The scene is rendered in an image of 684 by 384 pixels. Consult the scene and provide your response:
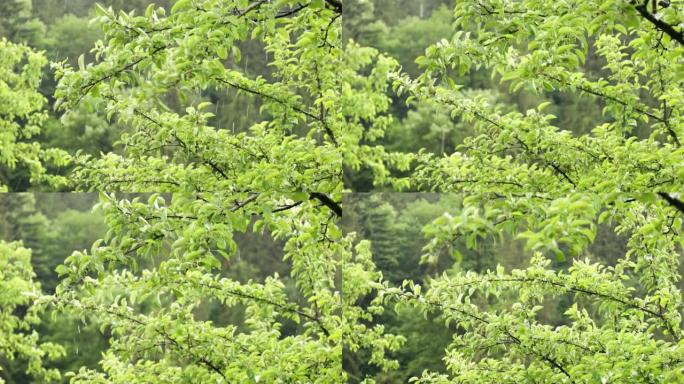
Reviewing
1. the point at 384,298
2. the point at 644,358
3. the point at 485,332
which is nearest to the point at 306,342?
the point at 384,298

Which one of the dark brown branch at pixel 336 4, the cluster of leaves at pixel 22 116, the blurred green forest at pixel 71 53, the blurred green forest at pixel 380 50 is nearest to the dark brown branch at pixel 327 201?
the blurred green forest at pixel 380 50

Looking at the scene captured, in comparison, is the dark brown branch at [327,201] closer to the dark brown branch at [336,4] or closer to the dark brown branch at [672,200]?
the dark brown branch at [336,4]

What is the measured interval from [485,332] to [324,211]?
803 millimetres

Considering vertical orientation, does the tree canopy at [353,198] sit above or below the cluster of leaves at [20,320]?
above

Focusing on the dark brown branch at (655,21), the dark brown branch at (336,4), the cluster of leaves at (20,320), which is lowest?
the cluster of leaves at (20,320)

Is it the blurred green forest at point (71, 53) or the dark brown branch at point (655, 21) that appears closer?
the dark brown branch at point (655, 21)

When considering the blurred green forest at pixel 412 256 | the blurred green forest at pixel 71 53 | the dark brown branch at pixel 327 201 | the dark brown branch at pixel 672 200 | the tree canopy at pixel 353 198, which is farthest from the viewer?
the blurred green forest at pixel 71 53

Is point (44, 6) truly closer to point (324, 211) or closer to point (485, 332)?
point (324, 211)

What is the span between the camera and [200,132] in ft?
11.1

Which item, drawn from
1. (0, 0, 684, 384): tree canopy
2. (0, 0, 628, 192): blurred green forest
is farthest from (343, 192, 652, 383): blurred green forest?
(0, 0, 628, 192): blurred green forest

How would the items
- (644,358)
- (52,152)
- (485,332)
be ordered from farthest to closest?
1. (52,152)
2. (485,332)
3. (644,358)

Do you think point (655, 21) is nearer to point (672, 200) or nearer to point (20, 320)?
point (672, 200)

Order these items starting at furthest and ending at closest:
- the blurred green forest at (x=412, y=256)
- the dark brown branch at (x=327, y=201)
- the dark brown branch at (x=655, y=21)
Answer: the blurred green forest at (x=412, y=256)
the dark brown branch at (x=327, y=201)
the dark brown branch at (x=655, y=21)

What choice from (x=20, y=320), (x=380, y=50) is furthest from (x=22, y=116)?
(x=380, y=50)
